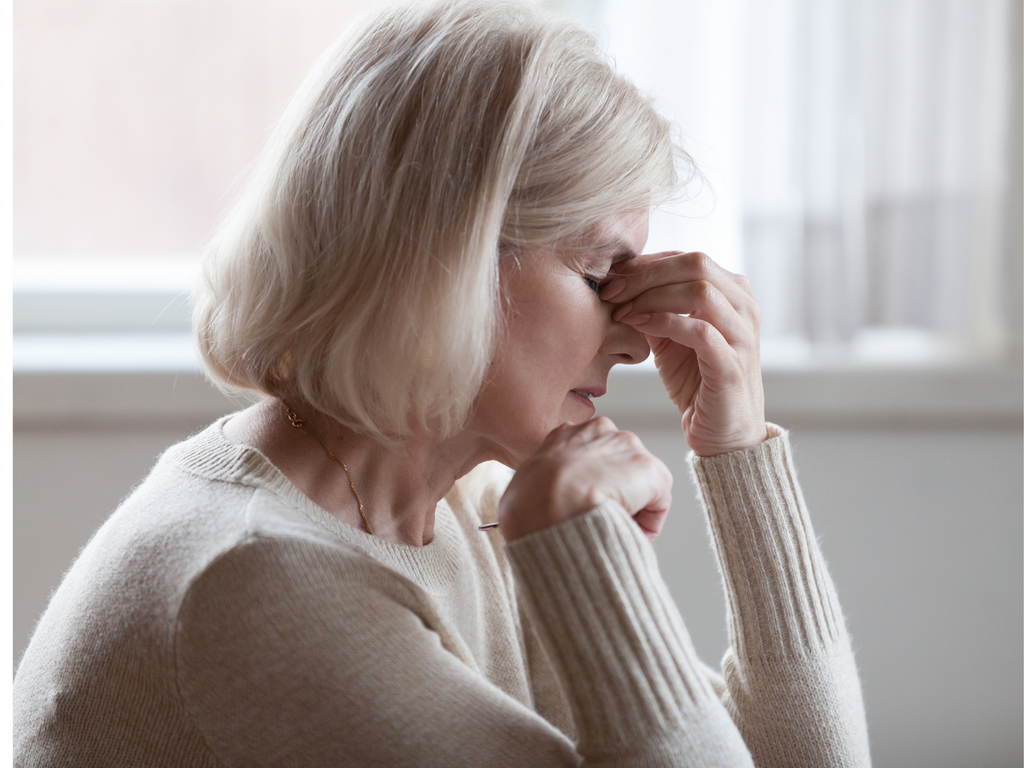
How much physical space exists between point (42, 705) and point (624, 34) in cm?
146

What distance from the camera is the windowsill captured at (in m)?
1.62

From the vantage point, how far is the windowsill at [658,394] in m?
1.62

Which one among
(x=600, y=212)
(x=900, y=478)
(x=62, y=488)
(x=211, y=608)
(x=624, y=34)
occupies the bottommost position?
(x=900, y=478)

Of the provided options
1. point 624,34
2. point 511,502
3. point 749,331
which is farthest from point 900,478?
point 511,502

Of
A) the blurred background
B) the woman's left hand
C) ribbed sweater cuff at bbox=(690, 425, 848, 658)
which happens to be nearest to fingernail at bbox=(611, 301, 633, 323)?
the woman's left hand

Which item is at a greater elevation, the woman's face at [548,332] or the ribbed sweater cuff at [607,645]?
the woman's face at [548,332]

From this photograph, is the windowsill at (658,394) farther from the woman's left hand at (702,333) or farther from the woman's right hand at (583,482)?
the woman's right hand at (583,482)

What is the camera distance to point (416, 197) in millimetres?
805

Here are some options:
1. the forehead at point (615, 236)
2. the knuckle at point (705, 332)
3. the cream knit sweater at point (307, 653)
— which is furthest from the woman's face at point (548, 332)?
the cream knit sweater at point (307, 653)

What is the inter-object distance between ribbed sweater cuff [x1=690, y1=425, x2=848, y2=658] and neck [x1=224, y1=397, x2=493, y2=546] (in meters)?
0.31

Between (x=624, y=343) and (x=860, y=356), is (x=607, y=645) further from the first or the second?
(x=860, y=356)

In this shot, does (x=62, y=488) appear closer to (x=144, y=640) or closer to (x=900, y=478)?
(x=144, y=640)

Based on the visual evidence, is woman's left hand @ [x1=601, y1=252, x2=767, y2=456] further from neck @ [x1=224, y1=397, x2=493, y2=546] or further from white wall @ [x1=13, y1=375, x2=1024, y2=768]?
white wall @ [x1=13, y1=375, x2=1024, y2=768]

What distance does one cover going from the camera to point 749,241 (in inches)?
65.3
